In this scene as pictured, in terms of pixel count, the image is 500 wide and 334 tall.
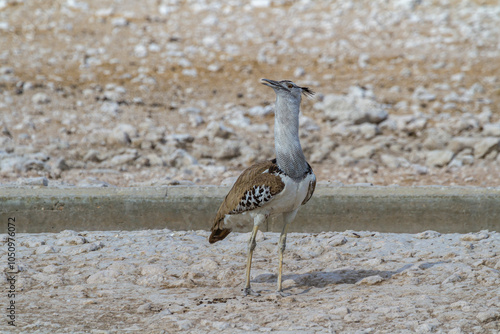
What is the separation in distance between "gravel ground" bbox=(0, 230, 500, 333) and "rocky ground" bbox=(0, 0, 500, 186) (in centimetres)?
154

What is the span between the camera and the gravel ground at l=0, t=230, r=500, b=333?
3543 mm

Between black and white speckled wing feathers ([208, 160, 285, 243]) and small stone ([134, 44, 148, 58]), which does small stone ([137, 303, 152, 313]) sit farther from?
small stone ([134, 44, 148, 58])

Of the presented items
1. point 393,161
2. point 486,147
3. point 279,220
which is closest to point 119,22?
point 393,161

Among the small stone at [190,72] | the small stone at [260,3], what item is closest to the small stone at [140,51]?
the small stone at [190,72]

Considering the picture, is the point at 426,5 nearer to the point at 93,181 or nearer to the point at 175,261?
the point at 93,181

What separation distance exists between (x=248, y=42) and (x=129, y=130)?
14.2 ft

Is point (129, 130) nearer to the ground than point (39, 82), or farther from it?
nearer to the ground

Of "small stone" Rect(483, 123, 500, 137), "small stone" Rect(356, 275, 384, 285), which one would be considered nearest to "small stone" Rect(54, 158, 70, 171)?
"small stone" Rect(356, 275, 384, 285)

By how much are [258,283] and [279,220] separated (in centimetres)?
123

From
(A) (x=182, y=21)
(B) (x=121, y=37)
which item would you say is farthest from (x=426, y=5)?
(B) (x=121, y=37)

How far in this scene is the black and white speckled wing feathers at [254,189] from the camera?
387 cm

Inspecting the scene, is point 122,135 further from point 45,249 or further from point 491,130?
point 491,130

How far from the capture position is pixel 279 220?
5586 mm

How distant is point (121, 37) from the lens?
478 inches
